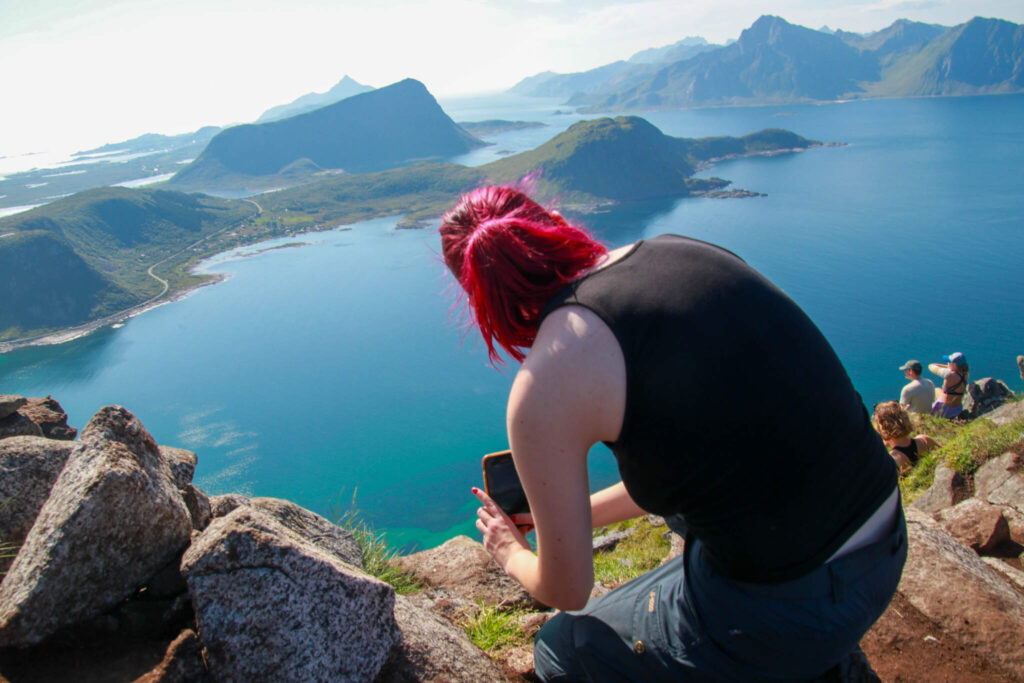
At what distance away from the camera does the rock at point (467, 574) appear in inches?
147

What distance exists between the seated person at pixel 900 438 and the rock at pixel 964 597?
3046mm

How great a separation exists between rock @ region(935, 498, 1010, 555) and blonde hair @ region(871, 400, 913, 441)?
6.72 feet

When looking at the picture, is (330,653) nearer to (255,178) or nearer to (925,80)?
(255,178)

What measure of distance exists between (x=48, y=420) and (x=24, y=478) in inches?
120

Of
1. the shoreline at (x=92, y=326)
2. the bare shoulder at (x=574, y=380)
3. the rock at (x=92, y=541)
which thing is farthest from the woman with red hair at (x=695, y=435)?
the shoreline at (x=92, y=326)

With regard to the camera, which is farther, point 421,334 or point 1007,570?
point 421,334

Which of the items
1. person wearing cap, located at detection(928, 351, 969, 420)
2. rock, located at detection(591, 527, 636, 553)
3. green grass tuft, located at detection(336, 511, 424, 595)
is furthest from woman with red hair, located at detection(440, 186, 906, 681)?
person wearing cap, located at detection(928, 351, 969, 420)

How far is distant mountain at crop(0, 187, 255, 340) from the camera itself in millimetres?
79312

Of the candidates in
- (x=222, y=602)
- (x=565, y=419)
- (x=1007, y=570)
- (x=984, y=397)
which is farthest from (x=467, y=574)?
(x=984, y=397)

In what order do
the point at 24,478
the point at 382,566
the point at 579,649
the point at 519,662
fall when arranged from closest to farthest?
1. the point at 579,649
2. the point at 519,662
3. the point at 24,478
4. the point at 382,566

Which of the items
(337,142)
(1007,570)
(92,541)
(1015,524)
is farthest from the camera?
(337,142)

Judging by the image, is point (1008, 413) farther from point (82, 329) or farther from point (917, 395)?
point (82, 329)

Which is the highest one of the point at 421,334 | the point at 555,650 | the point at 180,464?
the point at 180,464

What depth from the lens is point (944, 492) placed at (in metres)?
5.12
